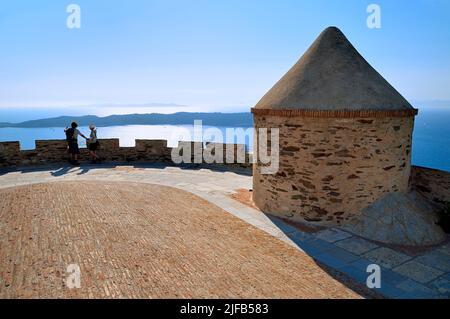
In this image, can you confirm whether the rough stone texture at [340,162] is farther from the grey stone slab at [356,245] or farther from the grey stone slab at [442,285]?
the grey stone slab at [442,285]

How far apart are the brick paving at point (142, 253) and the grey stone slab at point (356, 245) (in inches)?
48.4

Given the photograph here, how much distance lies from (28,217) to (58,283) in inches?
138

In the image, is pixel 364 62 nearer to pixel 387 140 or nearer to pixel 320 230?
pixel 387 140

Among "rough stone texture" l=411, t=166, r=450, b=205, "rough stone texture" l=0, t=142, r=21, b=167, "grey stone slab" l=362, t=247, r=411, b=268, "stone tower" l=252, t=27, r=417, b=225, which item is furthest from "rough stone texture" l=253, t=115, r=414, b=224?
"rough stone texture" l=0, t=142, r=21, b=167

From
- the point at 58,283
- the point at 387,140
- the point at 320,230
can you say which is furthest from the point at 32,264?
the point at 387,140

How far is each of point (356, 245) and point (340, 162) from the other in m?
2.06

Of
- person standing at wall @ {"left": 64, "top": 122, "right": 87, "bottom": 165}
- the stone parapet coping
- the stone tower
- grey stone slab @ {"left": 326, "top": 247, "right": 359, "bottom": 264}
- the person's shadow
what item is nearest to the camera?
grey stone slab @ {"left": 326, "top": 247, "right": 359, "bottom": 264}

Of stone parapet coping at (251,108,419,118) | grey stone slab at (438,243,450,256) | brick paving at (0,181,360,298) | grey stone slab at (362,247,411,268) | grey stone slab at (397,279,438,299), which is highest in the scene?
stone parapet coping at (251,108,419,118)

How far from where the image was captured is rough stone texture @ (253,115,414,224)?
7.59 m

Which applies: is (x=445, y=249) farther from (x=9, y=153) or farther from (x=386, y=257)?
(x=9, y=153)

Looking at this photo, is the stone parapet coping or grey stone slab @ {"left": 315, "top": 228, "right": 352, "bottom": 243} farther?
the stone parapet coping

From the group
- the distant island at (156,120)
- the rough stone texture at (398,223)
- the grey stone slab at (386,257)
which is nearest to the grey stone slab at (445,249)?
the rough stone texture at (398,223)

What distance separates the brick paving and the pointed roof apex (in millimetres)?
3634

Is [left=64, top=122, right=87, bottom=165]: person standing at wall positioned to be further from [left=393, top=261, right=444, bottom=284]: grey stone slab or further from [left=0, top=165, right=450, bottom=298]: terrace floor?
[left=393, top=261, right=444, bottom=284]: grey stone slab
